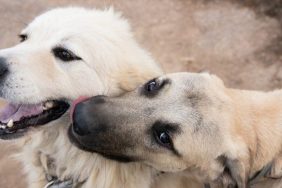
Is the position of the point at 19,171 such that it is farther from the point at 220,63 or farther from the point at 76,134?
the point at 220,63

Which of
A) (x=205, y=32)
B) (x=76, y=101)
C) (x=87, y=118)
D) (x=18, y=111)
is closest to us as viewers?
(x=87, y=118)

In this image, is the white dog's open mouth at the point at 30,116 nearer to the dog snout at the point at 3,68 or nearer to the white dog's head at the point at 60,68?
the white dog's head at the point at 60,68

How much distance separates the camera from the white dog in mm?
2775

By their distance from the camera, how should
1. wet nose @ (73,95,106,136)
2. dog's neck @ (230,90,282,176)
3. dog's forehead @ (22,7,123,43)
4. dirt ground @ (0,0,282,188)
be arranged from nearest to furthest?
wet nose @ (73,95,106,136)
dog's neck @ (230,90,282,176)
dog's forehead @ (22,7,123,43)
dirt ground @ (0,0,282,188)

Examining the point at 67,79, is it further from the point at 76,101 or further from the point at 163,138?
the point at 163,138

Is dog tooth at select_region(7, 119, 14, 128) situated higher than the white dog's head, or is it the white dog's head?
the white dog's head

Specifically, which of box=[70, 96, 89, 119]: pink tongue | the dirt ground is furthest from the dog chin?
the dirt ground

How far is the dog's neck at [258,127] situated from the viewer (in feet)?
9.04

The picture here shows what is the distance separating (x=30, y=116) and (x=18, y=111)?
104 millimetres

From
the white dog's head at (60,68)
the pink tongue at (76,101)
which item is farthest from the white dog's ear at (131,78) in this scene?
the pink tongue at (76,101)

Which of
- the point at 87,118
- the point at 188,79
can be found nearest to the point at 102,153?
the point at 87,118

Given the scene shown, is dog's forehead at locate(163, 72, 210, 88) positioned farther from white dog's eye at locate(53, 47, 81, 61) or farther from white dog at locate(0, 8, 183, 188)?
white dog's eye at locate(53, 47, 81, 61)

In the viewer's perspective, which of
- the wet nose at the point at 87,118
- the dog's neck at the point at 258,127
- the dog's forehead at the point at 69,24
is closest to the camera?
the wet nose at the point at 87,118

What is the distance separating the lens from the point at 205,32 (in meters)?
5.79
